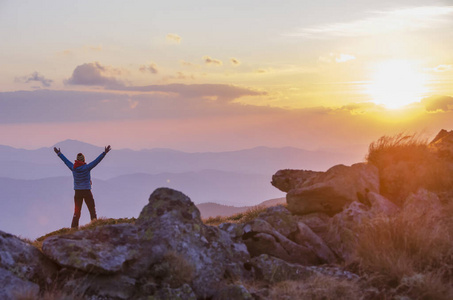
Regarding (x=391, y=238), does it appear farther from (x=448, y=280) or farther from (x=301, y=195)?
(x=301, y=195)

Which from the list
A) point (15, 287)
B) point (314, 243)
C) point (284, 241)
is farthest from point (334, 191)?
point (15, 287)

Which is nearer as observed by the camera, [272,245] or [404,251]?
[404,251]

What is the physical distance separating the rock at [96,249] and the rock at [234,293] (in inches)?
75.0

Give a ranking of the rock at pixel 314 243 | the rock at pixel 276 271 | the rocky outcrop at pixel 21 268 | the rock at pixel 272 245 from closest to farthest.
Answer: the rocky outcrop at pixel 21 268 < the rock at pixel 276 271 < the rock at pixel 272 245 < the rock at pixel 314 243

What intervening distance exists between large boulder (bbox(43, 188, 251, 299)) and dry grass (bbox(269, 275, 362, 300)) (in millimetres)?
1197

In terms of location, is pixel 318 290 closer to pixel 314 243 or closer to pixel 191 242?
pixel 191 242

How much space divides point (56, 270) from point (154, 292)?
7.00 feet

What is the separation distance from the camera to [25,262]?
29.8 feet

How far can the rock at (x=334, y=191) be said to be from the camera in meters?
15.2

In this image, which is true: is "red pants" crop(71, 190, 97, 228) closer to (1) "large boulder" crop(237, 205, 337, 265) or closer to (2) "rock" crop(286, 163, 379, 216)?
(2) "rock" crop(286, 163, 379, 216)

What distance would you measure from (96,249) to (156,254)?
3.99 ft

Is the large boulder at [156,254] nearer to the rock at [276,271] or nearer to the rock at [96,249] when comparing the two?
the rock at [96,249]

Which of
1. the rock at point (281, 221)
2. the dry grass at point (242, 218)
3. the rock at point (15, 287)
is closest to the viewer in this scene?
the rock at point (15, 287)

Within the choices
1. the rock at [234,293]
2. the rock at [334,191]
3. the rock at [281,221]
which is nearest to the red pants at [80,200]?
the rock at [334,191]
